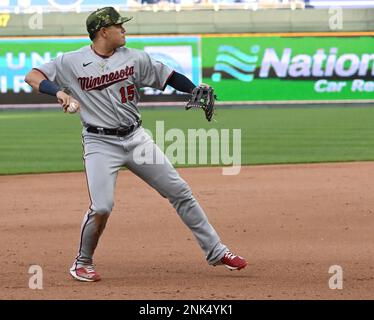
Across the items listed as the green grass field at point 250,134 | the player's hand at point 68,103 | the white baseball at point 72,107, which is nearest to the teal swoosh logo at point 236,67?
the green grass field at point 250,134

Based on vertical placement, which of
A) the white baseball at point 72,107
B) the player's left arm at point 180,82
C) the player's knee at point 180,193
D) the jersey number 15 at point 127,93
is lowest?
the player's knee at point 180,193

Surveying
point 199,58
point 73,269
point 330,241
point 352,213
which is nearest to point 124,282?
point 73,269

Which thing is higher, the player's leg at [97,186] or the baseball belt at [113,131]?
the baseball belt at [113,131]

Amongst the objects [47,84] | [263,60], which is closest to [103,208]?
[47,84]

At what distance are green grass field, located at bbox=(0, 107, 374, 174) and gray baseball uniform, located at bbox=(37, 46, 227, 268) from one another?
8.40 meters

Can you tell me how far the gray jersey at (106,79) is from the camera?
6.48m

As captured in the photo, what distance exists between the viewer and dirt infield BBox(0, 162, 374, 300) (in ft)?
20.3

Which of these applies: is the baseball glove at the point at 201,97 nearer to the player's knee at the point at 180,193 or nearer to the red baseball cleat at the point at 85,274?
the player's knee at the point at 180,193

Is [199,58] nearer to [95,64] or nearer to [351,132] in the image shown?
[351,132]

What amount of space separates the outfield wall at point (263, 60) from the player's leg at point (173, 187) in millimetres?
27305

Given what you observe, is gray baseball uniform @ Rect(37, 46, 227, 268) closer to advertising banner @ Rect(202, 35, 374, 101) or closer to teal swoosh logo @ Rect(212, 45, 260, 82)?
advertising banner @ Rect(202, 35, 374, 101)

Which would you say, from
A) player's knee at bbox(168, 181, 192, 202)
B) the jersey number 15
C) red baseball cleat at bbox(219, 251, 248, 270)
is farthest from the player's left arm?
red baseball cleat at bbox(219, 251, 248, 270)

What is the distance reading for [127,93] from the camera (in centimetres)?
654

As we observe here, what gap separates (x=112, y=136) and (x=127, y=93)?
0.99ft
